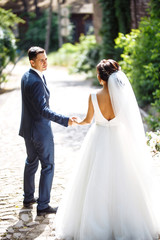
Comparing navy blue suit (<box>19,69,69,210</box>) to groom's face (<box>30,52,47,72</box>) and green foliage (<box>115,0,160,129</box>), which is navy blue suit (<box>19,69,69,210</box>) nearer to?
groom's face (<box>30,52,47,72</box>)

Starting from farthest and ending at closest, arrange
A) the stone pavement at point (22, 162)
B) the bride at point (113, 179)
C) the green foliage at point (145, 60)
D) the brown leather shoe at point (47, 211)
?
the green foliage at point (145, 60) < the brown leather shoe at point (47, 211) < the stone pavement at point (22, 162) < the bride at point (113, 179)

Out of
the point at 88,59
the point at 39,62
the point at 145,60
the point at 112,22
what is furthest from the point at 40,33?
the point at 39,62

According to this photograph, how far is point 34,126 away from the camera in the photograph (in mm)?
4523

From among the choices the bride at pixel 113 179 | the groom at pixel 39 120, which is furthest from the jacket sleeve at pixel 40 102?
the bride at pixel 113 179

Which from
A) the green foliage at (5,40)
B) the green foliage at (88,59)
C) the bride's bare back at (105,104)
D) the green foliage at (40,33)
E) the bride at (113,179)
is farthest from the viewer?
the green foliage at (40,33)

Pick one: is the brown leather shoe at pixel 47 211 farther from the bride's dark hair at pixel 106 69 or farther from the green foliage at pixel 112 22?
the green foliage at pixel 112 22

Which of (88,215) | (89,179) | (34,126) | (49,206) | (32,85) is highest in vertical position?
(32,85)

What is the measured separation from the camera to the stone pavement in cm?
448

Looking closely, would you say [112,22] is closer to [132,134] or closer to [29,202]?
[29,202]

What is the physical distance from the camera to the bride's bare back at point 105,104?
4.03m

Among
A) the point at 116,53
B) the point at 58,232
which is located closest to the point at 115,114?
the point at 58,232

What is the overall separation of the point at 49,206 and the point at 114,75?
1.90m

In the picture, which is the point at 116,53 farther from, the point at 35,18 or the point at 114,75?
the point at 35,18

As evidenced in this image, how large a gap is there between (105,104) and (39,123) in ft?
3.00
